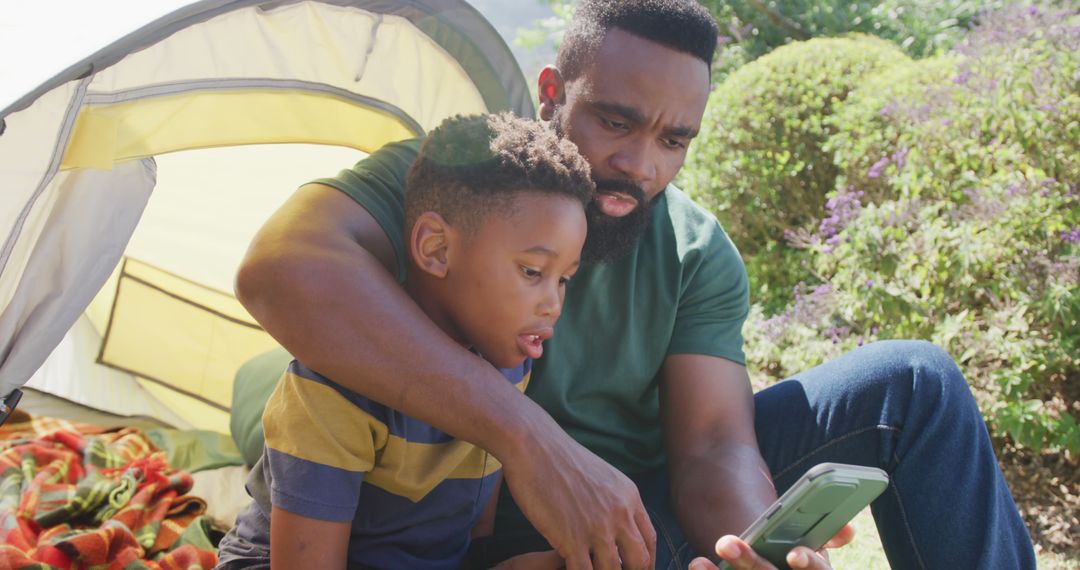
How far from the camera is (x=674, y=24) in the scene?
1978 millimetres

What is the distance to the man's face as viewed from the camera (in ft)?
6.26

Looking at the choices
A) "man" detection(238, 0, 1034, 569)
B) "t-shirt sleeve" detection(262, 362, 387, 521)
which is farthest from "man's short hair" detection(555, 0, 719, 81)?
"t-shirt sleeve" detection(262, 362, 387, 521)

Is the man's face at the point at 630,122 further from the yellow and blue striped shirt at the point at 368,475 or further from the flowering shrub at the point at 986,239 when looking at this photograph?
the flowering shrub at the point at 986,239

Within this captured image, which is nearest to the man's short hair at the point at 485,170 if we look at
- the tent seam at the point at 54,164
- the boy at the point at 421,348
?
the boy at the point at 421,348

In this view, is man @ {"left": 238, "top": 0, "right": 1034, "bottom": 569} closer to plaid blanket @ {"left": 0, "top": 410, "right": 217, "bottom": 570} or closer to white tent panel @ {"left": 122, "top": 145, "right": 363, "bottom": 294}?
plaid blanket @ {"left": 0, "top": 410, "right": 217, "bottom": 570}

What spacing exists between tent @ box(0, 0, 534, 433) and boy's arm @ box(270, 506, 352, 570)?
0.77 meters

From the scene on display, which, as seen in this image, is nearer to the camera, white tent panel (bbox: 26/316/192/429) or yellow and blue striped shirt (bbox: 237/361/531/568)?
yellow and blue striped shirt (bbox: 237/361/531/568)

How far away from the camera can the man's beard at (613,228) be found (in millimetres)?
1868

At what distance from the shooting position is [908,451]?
1757 millimetres

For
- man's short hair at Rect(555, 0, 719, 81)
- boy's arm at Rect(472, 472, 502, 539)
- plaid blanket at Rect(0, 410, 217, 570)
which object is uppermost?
man's short hair at Rect(555, 0, 719, 81)

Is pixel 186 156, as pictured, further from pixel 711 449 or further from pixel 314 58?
pixel 711 449

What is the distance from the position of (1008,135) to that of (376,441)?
2767mm

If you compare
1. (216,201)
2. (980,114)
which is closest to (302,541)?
(216,201)

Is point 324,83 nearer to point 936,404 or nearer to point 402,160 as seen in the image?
point 402,160
